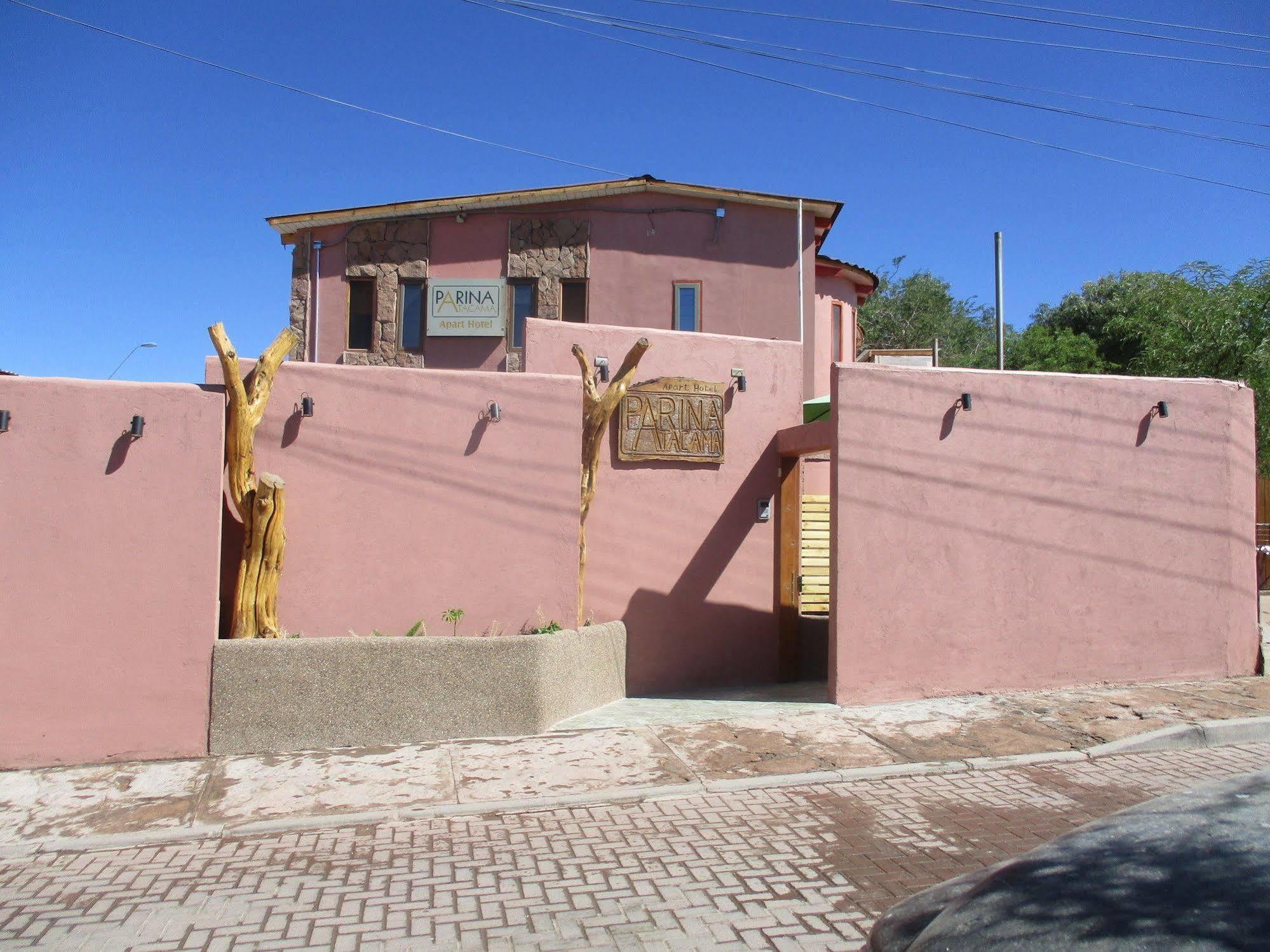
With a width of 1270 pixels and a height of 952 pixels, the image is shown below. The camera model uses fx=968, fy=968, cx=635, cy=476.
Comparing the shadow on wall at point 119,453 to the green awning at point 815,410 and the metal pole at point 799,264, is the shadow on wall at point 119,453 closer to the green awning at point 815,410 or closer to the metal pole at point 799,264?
the green awning at point 815,410

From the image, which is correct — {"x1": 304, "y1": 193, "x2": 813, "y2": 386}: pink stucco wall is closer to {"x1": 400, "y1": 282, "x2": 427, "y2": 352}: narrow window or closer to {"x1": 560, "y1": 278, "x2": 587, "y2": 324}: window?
{"x1": 560, "y1": 278, "x2": 587, "y2": 324}: window

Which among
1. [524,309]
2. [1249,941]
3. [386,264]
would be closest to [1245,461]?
[1249,941]

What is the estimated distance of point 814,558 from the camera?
38.1 feet

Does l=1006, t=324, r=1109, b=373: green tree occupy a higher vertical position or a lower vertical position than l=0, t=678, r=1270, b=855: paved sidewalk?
higher

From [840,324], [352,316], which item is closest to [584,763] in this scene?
[352,316]

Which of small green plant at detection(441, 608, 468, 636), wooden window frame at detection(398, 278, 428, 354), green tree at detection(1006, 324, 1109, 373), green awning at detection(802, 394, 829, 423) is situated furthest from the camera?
green tree at detection(1006, 324, 1109, 373)

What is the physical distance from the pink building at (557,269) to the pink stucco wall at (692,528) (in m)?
4.80

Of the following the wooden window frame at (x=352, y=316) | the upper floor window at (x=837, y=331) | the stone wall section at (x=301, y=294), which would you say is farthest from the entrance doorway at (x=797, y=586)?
the stone wall section at (x=301, y=294)

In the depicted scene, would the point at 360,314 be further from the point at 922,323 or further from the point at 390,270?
the point at 922,323

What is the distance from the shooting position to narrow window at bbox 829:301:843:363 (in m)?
18.2

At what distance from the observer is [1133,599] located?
31.4ft

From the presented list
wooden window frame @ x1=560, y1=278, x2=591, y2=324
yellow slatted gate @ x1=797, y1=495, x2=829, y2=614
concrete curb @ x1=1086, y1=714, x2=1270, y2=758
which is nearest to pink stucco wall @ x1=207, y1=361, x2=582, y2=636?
yellow slatted gate @ x1=797, y1=495, x2=829, y2=614

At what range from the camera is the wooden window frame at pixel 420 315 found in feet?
52.4

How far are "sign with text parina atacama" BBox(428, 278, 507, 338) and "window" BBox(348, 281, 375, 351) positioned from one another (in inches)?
46.4
